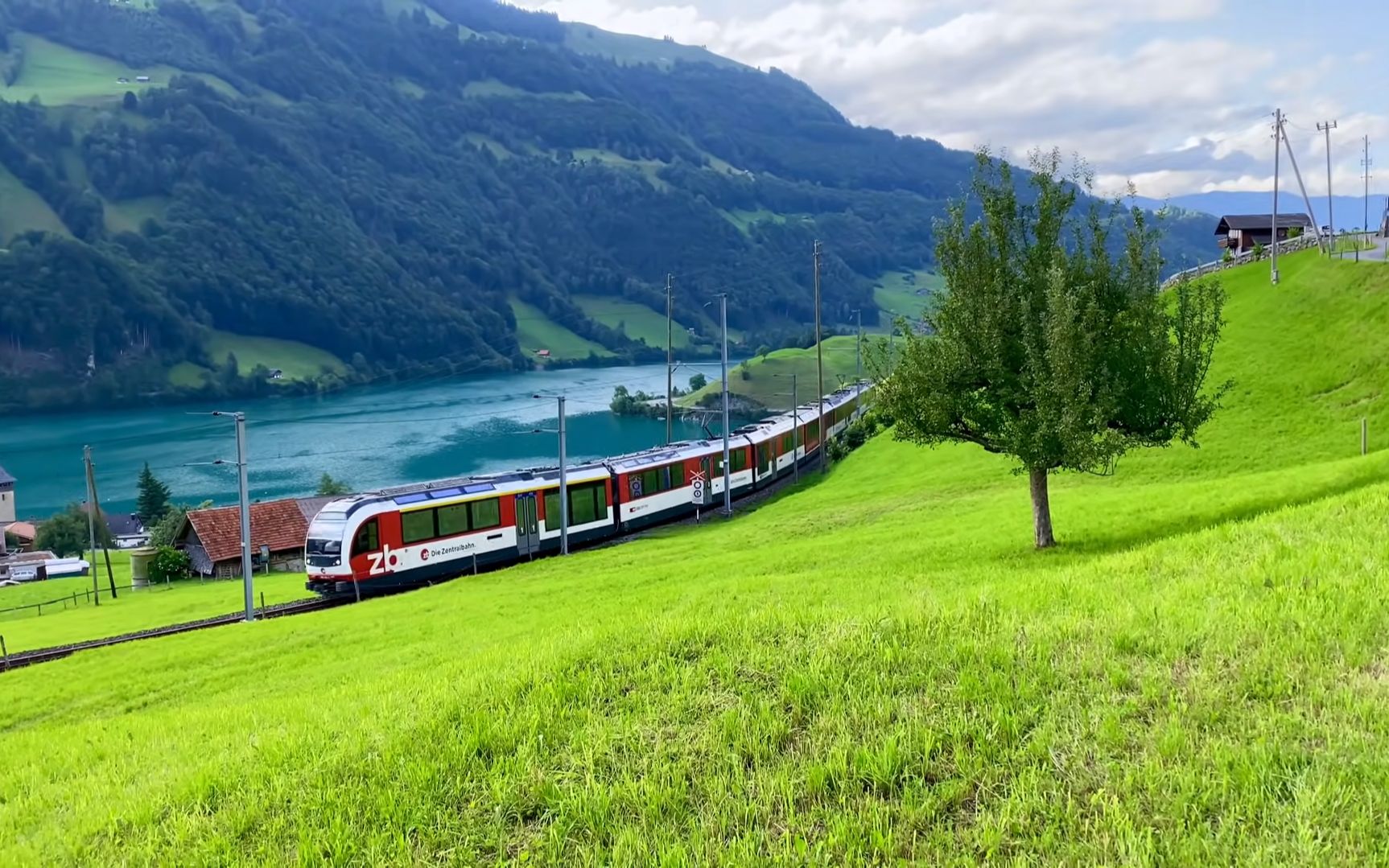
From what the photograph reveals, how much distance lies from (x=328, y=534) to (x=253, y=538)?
28499 millimetres

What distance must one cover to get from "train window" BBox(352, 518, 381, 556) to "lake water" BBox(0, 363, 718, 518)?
3534cm

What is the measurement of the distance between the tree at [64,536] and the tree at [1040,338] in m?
82.3

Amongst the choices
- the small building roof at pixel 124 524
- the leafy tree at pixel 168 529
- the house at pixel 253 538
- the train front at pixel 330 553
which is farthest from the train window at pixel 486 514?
the small building roof at pixel 124 524

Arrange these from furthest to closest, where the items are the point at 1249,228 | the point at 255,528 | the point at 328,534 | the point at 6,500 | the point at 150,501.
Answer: the point at 6,500
the point at 1249,228
the point at 150,501
the point at 255,528
the point at 328,534

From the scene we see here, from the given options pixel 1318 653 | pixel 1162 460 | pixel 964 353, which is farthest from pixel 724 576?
pixel 1162 460

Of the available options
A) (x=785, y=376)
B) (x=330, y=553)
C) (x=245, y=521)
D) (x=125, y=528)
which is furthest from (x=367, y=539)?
(x=785, y=376)

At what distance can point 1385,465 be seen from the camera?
19750 mm

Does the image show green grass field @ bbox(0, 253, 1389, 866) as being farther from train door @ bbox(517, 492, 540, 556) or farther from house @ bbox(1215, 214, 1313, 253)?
house @ bbox(1215, 214, 1313, 253)

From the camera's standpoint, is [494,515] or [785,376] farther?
[785,376]

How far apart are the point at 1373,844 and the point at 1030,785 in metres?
1.62

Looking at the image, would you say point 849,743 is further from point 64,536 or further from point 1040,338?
point 64,536

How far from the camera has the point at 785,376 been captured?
128 meters

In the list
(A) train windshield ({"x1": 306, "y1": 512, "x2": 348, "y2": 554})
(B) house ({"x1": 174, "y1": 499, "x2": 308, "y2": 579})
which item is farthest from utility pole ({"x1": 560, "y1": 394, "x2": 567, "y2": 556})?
(B) house ({"x1": 174, "y1": 499, "x2": 308, "y2": 579})

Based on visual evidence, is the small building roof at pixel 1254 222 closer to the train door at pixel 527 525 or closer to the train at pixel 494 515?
the train at pixel 494 515
